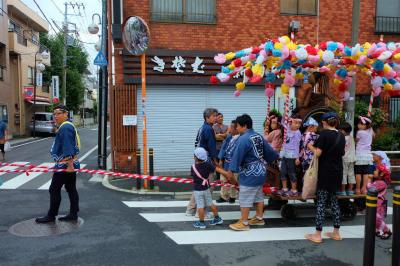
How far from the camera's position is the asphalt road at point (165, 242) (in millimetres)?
4938

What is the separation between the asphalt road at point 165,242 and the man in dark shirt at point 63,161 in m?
0.53

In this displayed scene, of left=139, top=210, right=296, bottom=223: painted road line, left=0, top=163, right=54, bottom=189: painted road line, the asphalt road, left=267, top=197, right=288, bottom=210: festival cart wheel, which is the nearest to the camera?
the asphalt road

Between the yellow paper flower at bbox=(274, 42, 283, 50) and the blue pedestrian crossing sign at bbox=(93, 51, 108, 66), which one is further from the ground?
the blue pedestrian crossing sign at bbox=(93, 51, 108, 66)

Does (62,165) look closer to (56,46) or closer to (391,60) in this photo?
(391,60)

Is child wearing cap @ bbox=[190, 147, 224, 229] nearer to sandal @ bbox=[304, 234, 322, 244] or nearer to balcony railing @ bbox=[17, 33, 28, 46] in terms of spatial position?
sandal @ bbox=[304, 234, 322, 244]

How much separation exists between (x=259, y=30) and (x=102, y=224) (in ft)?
27.4

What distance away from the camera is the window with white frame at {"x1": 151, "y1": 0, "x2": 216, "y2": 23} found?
38.5ft

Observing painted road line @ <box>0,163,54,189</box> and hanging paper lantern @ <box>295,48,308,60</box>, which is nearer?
hanging paper lantern @ <box>295,48,308,60</box>

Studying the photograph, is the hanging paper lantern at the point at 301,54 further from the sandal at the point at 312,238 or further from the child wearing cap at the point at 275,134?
the sandal at the point at 312,238

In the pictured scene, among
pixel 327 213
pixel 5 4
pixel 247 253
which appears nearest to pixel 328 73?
pixel 327 213

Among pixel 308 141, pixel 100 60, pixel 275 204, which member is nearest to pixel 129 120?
pixel 100 60

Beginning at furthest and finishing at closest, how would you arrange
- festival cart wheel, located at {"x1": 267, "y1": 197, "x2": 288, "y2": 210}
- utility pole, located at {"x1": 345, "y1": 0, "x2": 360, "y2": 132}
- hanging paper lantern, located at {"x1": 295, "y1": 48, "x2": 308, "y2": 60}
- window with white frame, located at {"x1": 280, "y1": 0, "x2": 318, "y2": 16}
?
window with white frame, located at {"x1": 280, "y1": 0, "x2": 318, "y2": 16}, utility pole, located at {"x1": 345, "y1": 0, "x2": 360, "y2": 132}, festival cart wheel, located at {"x1": 267, "y1": 197, "x2": 288, "y2": 210}, hanging paper lantern, located at {"x1": 295, "y1": 48, "x2": 308, "y2": 60}

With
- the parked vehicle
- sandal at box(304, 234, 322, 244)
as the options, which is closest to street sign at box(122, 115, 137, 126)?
sandal at box(304, 234, 322, 244)

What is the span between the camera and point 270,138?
24.5ft
